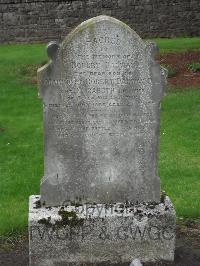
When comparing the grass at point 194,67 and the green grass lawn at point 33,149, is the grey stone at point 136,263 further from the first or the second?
the grass at point 194,67

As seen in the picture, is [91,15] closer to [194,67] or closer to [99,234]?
[194,67]

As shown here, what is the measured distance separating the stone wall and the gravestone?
1775cm

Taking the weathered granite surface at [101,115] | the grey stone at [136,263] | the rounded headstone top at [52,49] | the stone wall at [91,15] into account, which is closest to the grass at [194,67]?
the stone wall at [91,15]

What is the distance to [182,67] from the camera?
1445 cm

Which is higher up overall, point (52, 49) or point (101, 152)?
point (52, 49)

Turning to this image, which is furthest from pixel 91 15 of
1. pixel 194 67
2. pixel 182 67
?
pixel 194 67

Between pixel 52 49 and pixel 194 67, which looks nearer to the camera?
pixel 52 49

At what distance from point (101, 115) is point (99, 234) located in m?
1.02

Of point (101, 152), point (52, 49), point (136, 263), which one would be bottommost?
point (136, 263)

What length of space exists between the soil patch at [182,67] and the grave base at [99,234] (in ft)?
27.3

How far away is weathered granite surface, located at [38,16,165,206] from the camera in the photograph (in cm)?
472

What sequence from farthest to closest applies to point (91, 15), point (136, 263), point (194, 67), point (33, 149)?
1. point (91, 15)
2. point (194, 67)
3. point (33, 149)
4. point (136, 263)

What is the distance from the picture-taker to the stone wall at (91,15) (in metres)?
22.2

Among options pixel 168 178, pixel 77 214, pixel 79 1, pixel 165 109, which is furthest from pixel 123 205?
pixel 79 1
